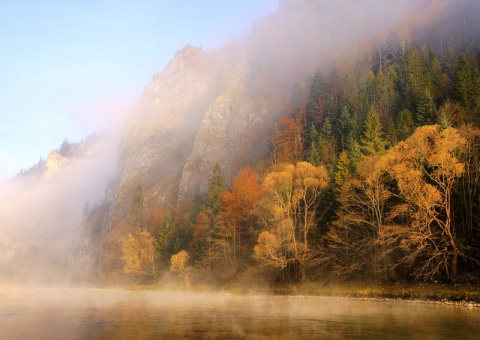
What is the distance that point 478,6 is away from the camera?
123m

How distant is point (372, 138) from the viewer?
62062 millimetres

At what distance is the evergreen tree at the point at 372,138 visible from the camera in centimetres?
5906

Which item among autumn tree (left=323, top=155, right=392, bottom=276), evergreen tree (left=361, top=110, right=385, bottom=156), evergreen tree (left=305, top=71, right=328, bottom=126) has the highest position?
evergreen tree (left=305, top=71, right=328, bottom=126)

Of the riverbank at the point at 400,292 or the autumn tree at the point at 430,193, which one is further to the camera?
the autumn tree at the point at 430,193

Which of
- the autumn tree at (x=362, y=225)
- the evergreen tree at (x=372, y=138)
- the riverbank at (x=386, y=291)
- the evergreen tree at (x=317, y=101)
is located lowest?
the riverbank at (x=386, y=291)

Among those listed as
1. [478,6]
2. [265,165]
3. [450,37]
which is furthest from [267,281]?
[478,6]

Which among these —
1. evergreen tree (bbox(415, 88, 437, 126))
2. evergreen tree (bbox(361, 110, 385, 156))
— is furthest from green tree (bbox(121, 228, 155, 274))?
evergreen tree (bbox(415, 88, 437, 126))

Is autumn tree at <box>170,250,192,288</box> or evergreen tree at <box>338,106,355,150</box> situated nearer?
autumn tree at <box>170,250,192,288</box>

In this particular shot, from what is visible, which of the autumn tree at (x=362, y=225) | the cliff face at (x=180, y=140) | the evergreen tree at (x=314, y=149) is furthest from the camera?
the cliff face at (x=180, y=140)

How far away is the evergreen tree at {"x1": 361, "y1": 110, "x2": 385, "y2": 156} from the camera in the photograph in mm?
59062

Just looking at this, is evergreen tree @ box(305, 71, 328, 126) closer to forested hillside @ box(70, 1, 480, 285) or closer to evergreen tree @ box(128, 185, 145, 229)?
forested hillside @ box(70, 1, 480, 285)

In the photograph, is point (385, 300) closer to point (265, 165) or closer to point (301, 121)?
point (265, 165)

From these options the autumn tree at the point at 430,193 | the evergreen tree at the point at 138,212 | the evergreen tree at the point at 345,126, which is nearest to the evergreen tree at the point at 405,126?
the evergreen tree at the point at 345,126

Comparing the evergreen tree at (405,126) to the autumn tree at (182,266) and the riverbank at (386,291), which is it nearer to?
the riverbank at (386,291)
